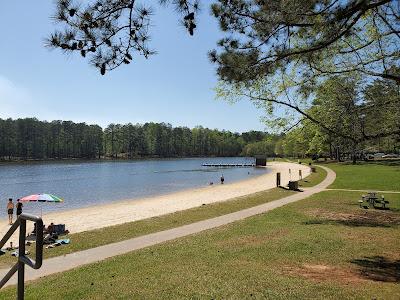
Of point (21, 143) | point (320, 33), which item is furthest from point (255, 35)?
point (21, 143)

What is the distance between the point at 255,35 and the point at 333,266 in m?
5.97

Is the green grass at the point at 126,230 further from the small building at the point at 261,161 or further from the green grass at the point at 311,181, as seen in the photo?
the small building at the point at 261,161

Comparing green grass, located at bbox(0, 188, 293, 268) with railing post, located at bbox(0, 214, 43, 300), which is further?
green grass, located at bbox(0, 188, 293, 268)

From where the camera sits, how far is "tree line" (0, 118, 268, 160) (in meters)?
133

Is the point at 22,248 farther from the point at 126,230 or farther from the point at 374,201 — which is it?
the point at 374,201

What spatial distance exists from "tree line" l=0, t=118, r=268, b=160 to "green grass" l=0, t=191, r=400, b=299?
129235 millimetres

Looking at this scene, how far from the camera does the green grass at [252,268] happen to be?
26.2 feet

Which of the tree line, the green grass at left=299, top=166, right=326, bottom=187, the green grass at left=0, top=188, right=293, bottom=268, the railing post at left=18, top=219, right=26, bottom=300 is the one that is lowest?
the green grass at left=0, top=188, right=293, bottom=268

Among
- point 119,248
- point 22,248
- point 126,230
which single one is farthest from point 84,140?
point 22,248

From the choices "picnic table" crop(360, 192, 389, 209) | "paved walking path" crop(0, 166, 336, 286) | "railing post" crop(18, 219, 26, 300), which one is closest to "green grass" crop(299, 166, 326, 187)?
"picnic table" crop(360, 192, 389, 209)

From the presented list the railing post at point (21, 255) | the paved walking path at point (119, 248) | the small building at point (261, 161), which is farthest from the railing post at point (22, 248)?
the small building at point (261, 161)

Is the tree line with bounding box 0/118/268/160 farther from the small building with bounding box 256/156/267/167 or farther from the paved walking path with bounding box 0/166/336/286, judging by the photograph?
the paved walking path with bounding box 0/166/336/286

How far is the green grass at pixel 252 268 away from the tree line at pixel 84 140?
424 feet

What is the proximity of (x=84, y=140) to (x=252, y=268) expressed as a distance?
15630cm
